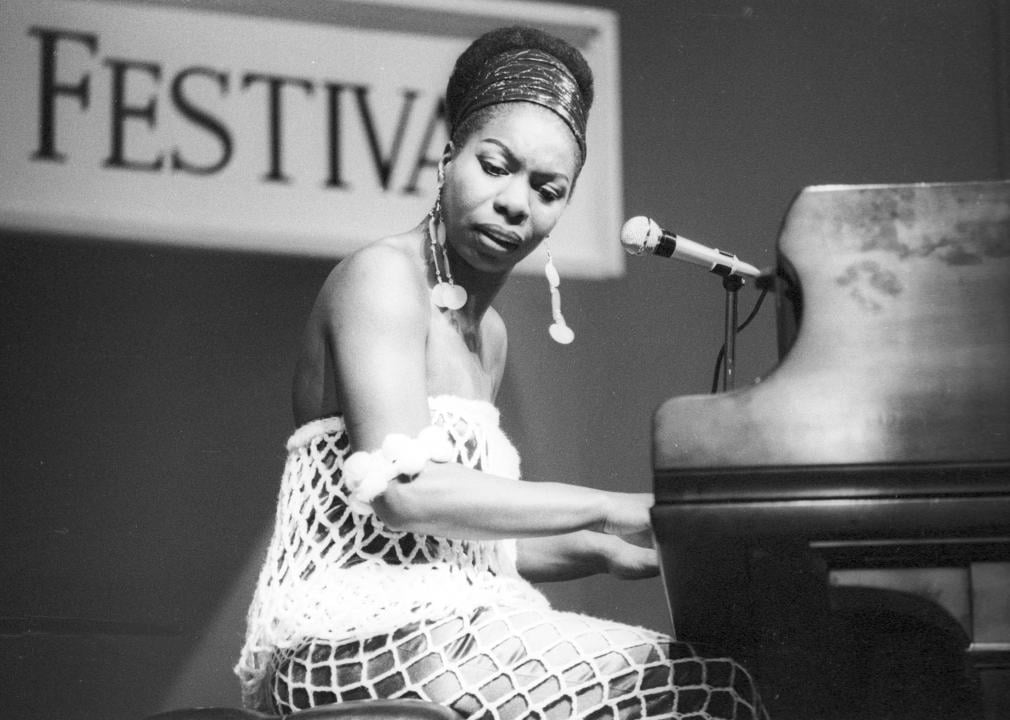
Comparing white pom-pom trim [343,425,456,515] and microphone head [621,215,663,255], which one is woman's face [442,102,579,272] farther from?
white pom-pom trim [343,425,456,515]

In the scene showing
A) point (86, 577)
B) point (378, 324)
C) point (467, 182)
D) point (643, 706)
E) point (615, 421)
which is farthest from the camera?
point (615, 421)

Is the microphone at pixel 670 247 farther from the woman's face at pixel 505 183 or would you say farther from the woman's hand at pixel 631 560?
the woman's hand at pixel 631 560

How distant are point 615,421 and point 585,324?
0.23 m

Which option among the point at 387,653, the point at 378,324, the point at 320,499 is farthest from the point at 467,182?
the point at 387,653

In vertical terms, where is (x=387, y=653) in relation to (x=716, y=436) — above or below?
below

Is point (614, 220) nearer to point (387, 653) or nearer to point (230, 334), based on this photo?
point (230, 334)


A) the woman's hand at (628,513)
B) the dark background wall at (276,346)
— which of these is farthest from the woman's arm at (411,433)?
the dark background wall at (276,346)

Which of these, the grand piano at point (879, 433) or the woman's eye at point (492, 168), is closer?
the grand piano at point (879, 433)

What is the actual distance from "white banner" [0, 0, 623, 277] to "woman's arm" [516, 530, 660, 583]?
3.01ft

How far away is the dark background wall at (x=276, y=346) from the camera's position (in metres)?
2.67

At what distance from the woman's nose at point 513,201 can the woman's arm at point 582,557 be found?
538mm

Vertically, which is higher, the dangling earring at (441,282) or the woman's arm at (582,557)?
the dangling earring at (441,282)

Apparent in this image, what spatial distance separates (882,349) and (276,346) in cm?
165

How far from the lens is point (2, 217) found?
8.78 ft
